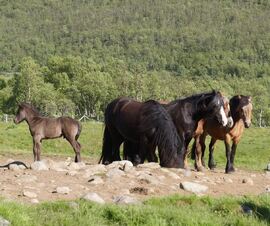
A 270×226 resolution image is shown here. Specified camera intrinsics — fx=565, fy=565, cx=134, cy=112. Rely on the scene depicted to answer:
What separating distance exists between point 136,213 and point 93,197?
1081 millimetres

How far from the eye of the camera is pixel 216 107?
1341 centimetres

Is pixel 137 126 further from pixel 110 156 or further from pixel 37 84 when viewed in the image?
pixel 37 84

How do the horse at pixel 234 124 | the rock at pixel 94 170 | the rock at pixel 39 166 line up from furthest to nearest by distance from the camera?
the horse at pixel 234 124 < the rock at pixel 39 166 < the rock at pixel 94 170

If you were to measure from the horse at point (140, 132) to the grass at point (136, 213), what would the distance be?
375 cm

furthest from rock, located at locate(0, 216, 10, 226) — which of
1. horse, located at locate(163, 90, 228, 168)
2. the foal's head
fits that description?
A: the foal's head

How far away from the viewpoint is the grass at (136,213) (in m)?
7.86

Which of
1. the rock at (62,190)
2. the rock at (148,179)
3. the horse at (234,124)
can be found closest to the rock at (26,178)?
the rock at (62,190)

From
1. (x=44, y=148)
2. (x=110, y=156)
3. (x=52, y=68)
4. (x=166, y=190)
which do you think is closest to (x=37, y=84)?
(x=52, y=68)

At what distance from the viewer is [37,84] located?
8950 cm

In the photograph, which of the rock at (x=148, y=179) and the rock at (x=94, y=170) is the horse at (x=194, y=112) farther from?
the rock at (x=148, y=179)

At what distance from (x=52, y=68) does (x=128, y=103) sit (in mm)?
84471

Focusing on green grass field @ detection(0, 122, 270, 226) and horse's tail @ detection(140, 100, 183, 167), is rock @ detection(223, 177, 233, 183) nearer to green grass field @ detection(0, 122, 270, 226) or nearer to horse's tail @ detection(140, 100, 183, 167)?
horse's tail @ detection(140, 100, 183, 167)

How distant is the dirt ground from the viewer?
31.6 ft

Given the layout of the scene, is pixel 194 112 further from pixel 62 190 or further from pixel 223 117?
pixel 62 190
